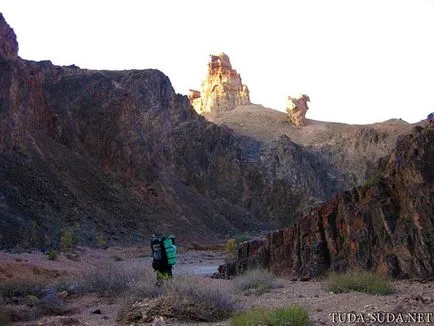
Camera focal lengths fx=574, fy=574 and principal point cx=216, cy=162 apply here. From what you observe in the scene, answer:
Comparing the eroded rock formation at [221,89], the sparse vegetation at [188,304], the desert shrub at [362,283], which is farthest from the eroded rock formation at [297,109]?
the sparse vegetation at [188,304]

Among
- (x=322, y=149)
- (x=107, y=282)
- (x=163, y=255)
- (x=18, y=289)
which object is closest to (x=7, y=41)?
(x=18, y=289)

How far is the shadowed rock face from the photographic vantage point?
1383 centimetres

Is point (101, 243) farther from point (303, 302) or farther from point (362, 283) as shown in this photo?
point (303, 302)

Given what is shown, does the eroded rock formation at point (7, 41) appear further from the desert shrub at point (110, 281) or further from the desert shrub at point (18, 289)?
the desert shrub at point (110, 281)

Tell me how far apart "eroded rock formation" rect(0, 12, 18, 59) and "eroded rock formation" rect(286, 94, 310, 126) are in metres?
85.4

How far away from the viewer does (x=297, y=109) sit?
136125 millimetres

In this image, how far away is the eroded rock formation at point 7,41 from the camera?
55.5 meters

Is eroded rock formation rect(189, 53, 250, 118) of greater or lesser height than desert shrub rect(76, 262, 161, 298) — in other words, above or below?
above

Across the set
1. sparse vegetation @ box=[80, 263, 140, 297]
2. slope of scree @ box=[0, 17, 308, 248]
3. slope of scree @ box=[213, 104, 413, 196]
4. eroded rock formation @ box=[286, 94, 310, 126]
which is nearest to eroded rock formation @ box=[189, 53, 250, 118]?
eroded rock formation @ box=[286, 94, 310, 126]

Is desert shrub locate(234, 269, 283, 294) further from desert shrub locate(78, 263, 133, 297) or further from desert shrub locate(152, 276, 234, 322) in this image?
desert shrub locate(152, 276, 234, 322)

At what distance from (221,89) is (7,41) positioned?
342 ft

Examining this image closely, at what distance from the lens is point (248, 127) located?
413 feet

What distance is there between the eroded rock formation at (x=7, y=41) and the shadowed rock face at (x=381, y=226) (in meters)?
45.2

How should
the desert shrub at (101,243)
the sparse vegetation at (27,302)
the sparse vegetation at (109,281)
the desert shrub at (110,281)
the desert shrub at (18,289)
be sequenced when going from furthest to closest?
the desert shrub at (101,243), the desert shrub at (18,289), the sparse vegetation at (109,281), the desert shrub at (110,281), the sparse vegetation at (27,302)
